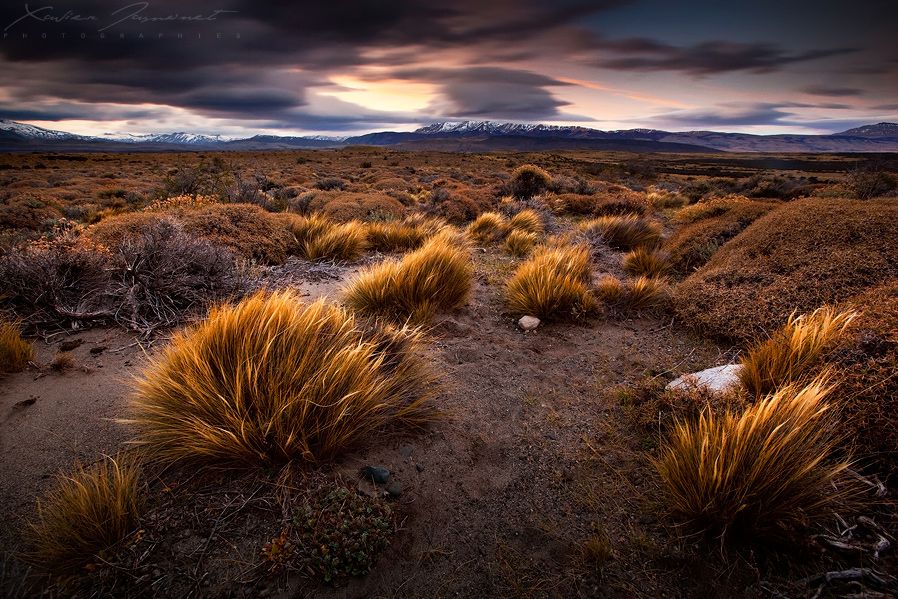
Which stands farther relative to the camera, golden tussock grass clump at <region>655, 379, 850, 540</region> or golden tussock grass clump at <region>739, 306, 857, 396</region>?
golden tussock grass clump at <region>739, 306, 857, 396</region>

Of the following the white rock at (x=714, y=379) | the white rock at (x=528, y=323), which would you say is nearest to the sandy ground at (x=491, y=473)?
the white rock at (x=714, y=379)

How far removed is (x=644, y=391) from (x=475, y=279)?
3.44 metres

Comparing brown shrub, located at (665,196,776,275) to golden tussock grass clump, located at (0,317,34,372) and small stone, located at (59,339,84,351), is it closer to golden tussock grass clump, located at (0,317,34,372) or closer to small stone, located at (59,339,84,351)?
small stone, located at (59,339,84,351)

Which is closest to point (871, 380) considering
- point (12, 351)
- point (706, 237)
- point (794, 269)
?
point (794, 269)

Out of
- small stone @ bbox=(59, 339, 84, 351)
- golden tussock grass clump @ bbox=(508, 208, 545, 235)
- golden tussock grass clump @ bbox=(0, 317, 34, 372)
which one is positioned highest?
golden tussock grass clump @ bbox=(508, 208, 545, 235)

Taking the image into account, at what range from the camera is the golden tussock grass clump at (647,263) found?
6305 millimetres

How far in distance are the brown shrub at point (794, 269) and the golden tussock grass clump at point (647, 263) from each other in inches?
44.2

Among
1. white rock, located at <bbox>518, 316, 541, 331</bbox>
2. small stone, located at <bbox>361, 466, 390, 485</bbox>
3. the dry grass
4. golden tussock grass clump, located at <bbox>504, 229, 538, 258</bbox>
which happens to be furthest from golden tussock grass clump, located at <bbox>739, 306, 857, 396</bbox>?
the dry grass

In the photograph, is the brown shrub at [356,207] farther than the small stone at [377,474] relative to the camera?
Yes

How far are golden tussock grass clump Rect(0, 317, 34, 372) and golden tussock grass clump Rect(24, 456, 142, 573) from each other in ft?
6.21

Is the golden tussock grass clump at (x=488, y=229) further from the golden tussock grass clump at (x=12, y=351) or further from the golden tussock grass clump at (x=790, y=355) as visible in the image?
the golden tussock grass clump at (x=12, y=351)

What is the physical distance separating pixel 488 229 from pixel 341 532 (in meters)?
7.98

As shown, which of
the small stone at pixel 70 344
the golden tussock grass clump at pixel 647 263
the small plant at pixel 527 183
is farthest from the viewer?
the small plant at pixel 527 183

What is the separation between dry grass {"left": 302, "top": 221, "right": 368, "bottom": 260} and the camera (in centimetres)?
676
